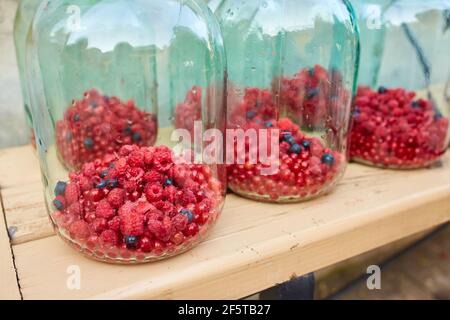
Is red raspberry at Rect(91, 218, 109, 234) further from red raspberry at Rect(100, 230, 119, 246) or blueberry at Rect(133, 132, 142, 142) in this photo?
blueberry at Rect(133, 132, 142, 142)

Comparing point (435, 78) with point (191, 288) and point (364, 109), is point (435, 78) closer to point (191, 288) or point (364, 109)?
point (364, 109)

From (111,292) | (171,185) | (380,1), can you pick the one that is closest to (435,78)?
(380,1)

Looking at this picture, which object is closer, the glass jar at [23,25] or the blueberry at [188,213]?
the blueberry at [188,213]

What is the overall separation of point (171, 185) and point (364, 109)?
47 centimetres

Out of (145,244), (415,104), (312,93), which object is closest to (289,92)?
(312,93)

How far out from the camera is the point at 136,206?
0.54 metres

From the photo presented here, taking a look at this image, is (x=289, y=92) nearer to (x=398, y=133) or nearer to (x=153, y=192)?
(x=398, y=133)

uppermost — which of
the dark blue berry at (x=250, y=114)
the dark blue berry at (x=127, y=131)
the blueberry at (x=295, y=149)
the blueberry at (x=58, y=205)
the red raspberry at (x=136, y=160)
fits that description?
the dark blue berry at (x=250, y=114)

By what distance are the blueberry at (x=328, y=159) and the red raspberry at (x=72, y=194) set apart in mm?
358

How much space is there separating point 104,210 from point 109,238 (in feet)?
0.11

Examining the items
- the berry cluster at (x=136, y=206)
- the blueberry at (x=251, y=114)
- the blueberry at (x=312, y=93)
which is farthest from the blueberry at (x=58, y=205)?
the blueberry at (x=312, y=93)

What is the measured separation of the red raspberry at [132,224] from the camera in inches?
20.6

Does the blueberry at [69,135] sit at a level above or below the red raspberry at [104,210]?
above

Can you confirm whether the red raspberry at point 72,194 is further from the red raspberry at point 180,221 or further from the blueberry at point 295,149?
the blueberry at point 295,149
